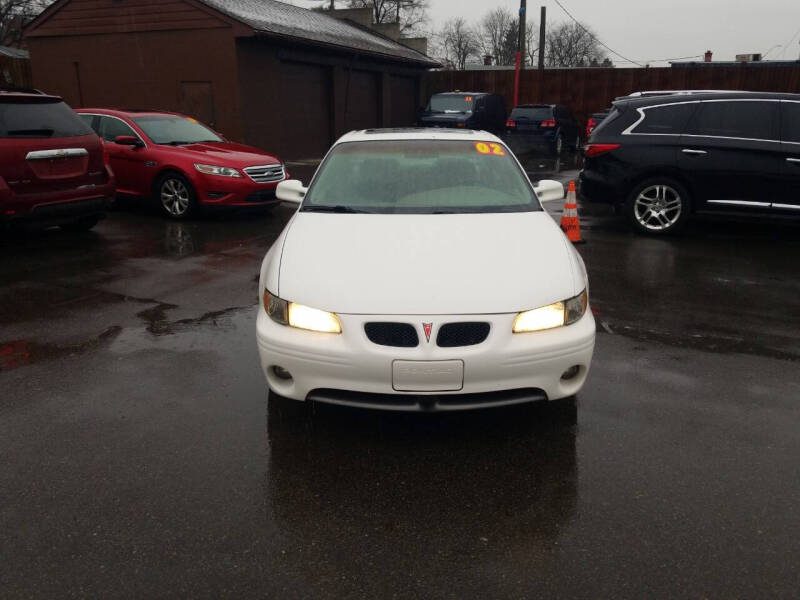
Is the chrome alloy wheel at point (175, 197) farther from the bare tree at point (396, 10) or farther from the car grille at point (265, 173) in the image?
the bare tree at point (396, 10)

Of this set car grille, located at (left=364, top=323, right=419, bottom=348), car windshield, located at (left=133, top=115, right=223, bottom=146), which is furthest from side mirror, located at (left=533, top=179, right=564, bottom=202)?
car windshield, located at (left=133, top=115, right=223, bottom=146)

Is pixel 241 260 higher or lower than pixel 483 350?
lower

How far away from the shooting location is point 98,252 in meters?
7.98

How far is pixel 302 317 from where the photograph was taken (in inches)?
131

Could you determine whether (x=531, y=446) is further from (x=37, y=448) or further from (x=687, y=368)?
(x=37, y=448)

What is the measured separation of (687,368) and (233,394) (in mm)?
2955

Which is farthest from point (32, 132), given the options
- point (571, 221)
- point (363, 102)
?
point (363, 102)

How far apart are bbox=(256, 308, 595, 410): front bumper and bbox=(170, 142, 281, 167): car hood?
683 centimetres

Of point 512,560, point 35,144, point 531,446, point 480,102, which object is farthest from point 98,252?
point 480,102

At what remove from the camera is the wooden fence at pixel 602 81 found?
2238 cm

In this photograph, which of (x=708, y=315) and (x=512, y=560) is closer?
(x=512, y=560)

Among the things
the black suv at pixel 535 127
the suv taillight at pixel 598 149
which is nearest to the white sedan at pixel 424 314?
the suv taillight at pixel 598 149

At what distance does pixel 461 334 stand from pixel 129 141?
26.7 ft

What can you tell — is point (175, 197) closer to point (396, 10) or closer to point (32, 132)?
point (32, 132)
